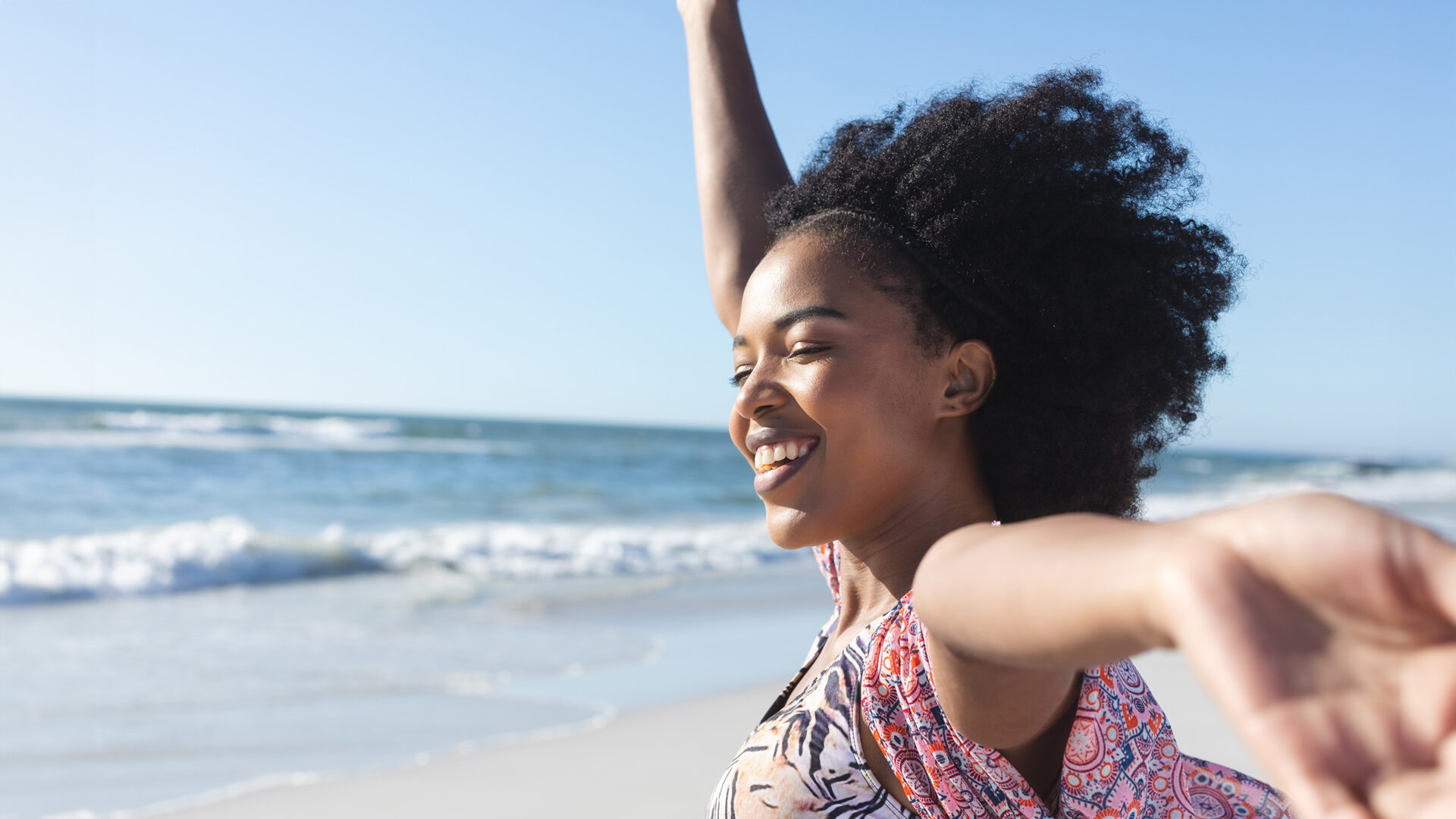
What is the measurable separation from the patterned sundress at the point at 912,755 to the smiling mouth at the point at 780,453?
10.6 inches

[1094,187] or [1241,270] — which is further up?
[1094,187]

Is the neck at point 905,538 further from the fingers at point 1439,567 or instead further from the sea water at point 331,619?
the sea water at point 331,619

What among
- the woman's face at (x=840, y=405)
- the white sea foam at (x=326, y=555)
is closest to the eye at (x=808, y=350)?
the woman's face at (x=840, y=405)

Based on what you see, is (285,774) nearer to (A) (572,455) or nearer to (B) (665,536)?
(B) (665,536)

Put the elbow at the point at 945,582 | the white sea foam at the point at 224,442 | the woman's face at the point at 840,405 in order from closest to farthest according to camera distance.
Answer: the elbow at the point at 945,582 → the woman's face at the point at 840,405 → the white sea foam at the point at 224,442

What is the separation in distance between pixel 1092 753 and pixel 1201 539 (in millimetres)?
666

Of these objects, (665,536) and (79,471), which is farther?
(79,471)

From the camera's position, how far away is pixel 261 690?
202 inches

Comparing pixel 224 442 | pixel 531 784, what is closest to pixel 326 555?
pixel 531 784

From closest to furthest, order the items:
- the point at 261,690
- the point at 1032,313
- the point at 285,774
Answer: the point at 1032,313 < the point at 285,774 < the point at 261,690

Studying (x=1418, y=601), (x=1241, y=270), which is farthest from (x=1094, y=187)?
(x=1418, y=601)

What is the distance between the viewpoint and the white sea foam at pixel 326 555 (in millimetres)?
8367

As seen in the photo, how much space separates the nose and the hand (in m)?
0.93

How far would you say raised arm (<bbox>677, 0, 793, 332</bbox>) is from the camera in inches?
85.6
